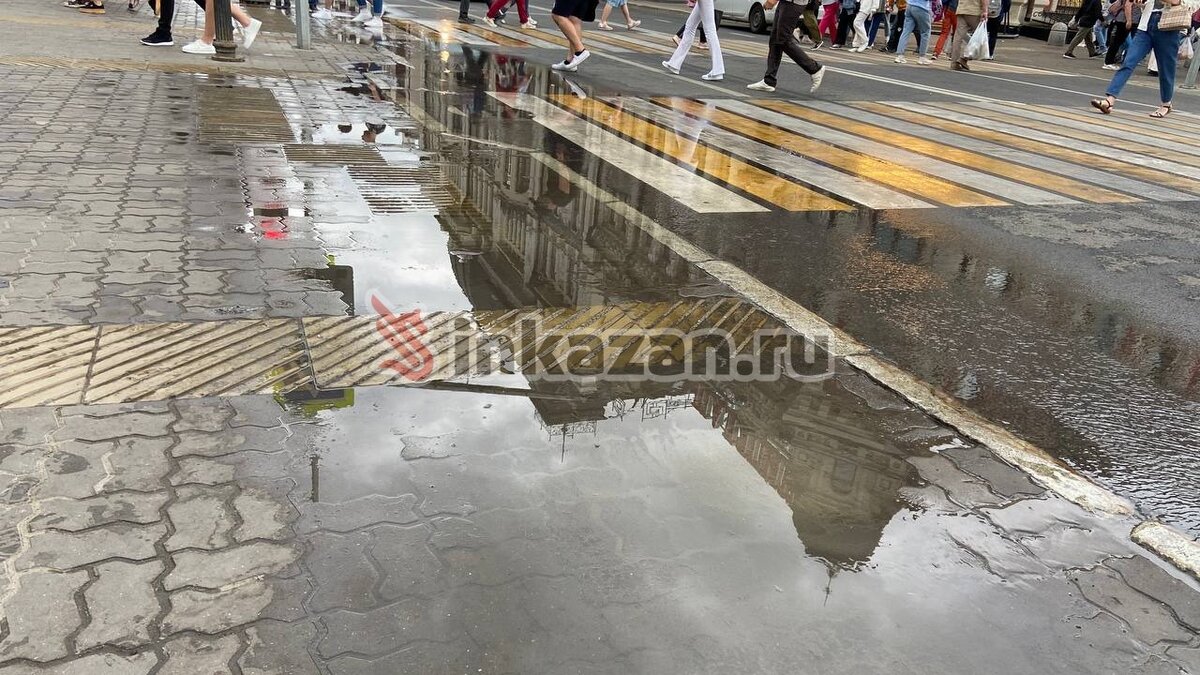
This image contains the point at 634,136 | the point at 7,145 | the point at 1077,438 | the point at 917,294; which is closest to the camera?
the point at 1077,438

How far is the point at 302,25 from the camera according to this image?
1409cm

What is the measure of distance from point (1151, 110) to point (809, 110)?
639 centimetres

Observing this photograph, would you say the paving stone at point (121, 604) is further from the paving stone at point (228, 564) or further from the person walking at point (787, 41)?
the person walking at point (787, 41)

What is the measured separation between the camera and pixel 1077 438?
12.2 ft

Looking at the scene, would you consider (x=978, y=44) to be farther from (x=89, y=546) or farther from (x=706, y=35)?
(x=89, y=546)

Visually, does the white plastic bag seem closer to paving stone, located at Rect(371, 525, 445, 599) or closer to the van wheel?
the van wheel

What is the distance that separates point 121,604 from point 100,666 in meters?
0.23

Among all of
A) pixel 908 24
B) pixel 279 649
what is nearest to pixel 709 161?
pixel 279 649

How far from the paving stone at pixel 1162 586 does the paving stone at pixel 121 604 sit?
9.25ft

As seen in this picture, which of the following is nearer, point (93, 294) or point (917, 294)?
point (93, 294)

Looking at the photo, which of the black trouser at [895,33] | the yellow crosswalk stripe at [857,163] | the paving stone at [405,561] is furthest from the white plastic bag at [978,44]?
the paving stone at [405,561]

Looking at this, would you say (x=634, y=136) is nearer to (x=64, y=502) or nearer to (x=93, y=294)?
(x=93, y=294)

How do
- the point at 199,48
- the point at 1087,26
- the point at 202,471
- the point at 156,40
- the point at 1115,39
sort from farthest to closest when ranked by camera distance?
the point at 1087,26 → the point at 1115,39 → the point at 156,40 → the point at 199,48 → the point at 202,471

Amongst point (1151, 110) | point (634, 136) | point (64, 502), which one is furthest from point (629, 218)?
point (1151, 110)
